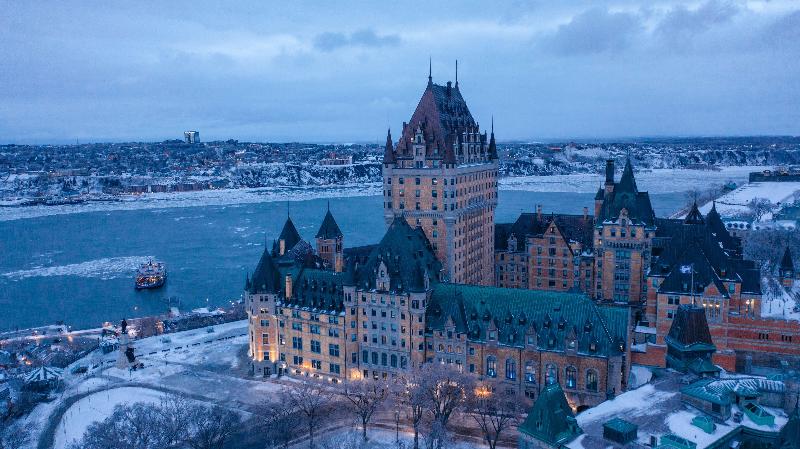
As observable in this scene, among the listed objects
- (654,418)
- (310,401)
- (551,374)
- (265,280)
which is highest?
(265,280)

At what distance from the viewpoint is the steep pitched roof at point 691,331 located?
61.3m

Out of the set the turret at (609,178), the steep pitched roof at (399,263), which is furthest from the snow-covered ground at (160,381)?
the turret at (609,178)

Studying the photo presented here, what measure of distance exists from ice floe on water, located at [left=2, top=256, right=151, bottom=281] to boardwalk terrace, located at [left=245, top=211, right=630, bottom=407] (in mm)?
78465

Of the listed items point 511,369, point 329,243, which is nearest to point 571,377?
point 511,369

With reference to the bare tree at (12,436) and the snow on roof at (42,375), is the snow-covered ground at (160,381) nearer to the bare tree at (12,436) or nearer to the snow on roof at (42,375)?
the bare tree at (12,436)

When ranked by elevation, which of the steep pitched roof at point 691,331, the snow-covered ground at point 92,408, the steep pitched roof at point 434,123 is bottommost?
the snow-covered ground at point 92,408

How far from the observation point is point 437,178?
8600 cm

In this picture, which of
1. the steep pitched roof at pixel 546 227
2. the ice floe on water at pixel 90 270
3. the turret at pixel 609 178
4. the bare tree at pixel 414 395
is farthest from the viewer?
the ice floe on water at pixel 90 270

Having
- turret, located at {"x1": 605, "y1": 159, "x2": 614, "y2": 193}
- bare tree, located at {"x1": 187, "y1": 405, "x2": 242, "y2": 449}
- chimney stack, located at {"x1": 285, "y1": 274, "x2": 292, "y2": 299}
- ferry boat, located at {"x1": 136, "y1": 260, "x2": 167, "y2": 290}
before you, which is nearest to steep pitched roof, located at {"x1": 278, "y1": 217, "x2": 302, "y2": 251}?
chimney stack, located at {"x1": 285, "y1": 274, "x2": 292, "y2": 299}

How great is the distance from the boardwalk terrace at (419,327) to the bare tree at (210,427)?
51.3ft

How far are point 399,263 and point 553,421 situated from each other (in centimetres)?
2707

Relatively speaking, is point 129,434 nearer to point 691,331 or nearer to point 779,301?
point 691,331

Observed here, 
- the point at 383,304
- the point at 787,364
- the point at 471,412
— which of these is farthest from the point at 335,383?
the point at 787,364

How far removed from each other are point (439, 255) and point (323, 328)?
754 inches
